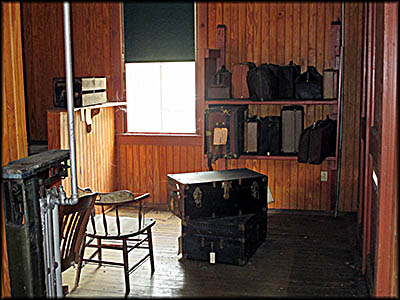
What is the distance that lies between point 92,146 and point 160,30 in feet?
5.13

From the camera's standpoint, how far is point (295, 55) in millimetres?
5480

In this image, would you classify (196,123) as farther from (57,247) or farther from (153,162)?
(57,247)

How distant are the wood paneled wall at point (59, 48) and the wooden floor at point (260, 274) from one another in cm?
228

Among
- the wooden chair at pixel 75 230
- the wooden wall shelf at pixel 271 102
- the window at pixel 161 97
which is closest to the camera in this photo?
the wooden chair at pixel 75 230

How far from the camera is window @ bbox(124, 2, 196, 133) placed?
566 cm

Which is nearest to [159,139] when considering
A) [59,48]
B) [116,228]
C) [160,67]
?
[160,67]

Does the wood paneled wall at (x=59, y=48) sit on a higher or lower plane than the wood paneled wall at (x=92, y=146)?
higher

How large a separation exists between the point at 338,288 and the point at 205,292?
96 cm

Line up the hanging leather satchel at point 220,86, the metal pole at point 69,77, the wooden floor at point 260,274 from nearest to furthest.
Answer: the metal pole at point 69,77, the wooden floor at point 260,274, the hanging leather satchel at point 220,86

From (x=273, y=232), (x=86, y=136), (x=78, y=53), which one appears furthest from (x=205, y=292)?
(x=78, y=53)

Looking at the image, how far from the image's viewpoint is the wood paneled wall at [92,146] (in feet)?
14.7

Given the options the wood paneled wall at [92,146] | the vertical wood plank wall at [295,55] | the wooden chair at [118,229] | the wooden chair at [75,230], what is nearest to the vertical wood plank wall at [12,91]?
the wooden chair at [75,230]

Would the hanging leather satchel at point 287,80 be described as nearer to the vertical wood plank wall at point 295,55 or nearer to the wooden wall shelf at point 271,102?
the wooden wall shelf at point 271,102

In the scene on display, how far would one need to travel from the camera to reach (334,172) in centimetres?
549
